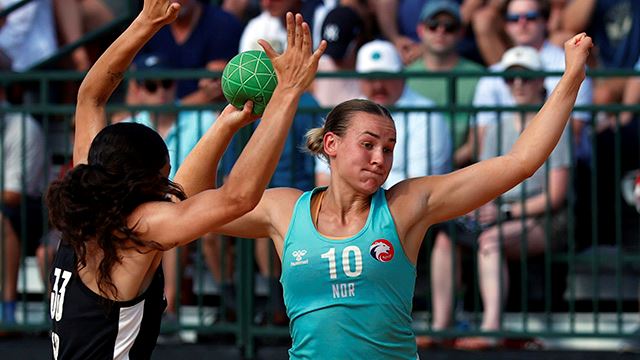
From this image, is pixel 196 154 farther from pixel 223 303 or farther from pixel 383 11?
pixel 383 11

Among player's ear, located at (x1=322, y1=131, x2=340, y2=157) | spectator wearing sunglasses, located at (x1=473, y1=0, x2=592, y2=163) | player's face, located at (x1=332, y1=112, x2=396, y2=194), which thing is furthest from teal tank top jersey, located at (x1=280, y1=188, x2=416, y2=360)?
spectator wearing sunglasses, located at (x1=473, y1=0, x2=592, y2=163)

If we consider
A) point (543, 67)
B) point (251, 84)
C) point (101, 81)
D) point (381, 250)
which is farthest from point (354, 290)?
point (543, 67)

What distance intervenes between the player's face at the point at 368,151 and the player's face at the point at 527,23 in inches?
182

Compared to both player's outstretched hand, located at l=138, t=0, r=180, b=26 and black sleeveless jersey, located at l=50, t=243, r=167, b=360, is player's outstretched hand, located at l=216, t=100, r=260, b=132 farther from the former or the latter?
black sleeveless jersey, located at l=50, t=243, r=167, b=360

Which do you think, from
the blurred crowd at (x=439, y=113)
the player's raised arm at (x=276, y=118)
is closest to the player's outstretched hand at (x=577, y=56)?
the player's raised arm at (x=276, y=118)

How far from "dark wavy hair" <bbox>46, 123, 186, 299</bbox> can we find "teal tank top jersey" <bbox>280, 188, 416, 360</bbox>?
0.68 meters

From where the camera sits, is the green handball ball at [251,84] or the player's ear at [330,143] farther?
the player's ear at [330,143]

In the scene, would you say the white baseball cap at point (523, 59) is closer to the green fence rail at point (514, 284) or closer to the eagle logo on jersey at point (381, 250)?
the green fence rail at point (514, 284)

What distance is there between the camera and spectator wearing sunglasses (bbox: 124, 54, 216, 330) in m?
9.07

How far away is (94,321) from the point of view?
4855 mm

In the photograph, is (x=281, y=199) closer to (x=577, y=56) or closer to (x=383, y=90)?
(x=577, y=56)

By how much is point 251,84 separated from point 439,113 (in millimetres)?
3778

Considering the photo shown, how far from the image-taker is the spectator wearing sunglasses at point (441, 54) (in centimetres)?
937

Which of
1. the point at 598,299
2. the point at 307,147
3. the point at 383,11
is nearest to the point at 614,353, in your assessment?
the point at 598,299
